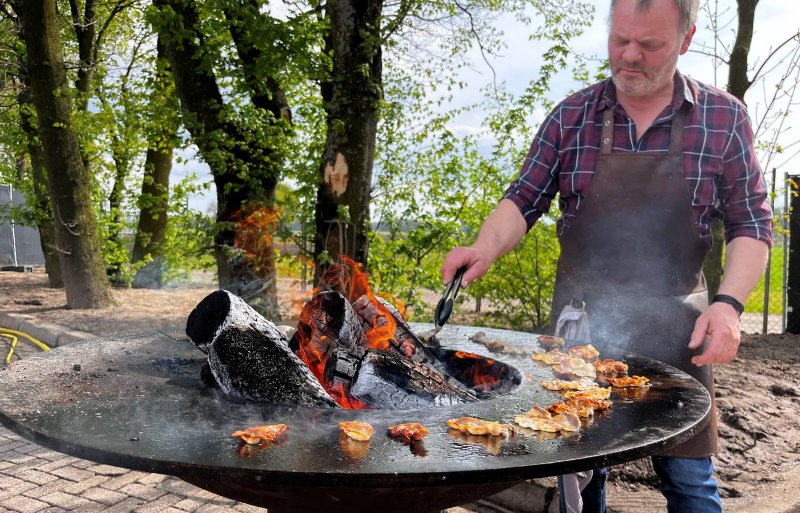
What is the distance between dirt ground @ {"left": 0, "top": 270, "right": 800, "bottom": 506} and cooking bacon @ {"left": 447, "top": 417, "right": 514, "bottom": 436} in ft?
6.69

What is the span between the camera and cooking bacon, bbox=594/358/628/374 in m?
2.27

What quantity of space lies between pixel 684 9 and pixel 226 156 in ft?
18.3

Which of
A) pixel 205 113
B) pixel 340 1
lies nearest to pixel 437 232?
pixel 340 1

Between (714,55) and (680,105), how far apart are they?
580 centimetres

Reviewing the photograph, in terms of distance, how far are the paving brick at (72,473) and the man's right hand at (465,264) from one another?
2.82 m

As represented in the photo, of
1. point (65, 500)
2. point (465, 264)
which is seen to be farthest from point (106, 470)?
point (465, 264)

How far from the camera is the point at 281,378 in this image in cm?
213

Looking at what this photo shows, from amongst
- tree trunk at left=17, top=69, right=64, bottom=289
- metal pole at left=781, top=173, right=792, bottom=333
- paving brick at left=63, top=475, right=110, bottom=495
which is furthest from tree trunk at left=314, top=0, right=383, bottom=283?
tree trunk at left=17, top=69, right=64, bottom=289

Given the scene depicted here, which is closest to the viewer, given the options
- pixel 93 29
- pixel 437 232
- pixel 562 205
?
pixel 562 205

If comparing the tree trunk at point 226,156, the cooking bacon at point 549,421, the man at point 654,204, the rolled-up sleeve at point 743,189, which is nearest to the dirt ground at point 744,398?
the tree trunk at point 226,156

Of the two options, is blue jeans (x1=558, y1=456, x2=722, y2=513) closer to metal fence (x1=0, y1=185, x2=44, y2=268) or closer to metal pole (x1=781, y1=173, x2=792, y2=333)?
metal pole (x1=781, y1=173, x2=792, y2=333)

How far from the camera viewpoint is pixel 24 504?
11.7 ft

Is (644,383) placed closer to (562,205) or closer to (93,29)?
(562,205)

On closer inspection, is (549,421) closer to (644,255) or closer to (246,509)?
(644,255)
